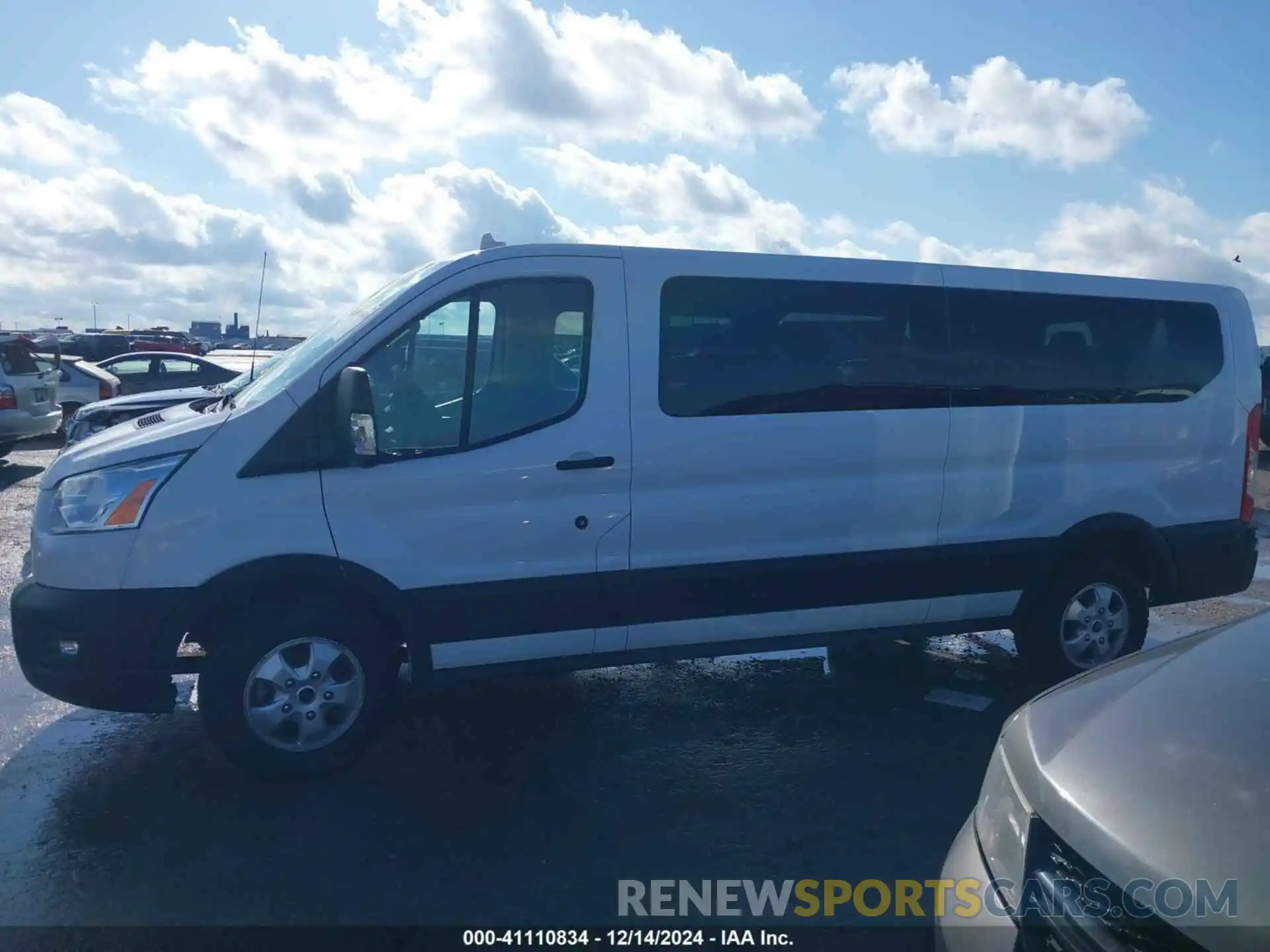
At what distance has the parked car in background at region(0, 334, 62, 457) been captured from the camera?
Result: 12648mm

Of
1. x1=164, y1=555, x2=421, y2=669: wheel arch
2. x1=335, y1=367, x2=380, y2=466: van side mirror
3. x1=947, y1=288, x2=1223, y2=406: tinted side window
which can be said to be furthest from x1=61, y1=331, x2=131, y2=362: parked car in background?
x1=947, y1=288, x2=1223, y2=406: tinted side window

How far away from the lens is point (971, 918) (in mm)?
2486

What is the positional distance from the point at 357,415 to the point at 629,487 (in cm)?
120

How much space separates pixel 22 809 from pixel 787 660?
3.97m

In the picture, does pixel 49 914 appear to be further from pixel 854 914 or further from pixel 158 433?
pixel 854 914

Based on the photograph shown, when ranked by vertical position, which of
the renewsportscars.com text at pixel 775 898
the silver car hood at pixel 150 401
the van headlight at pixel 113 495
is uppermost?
the silver car hood at pixel 150 401

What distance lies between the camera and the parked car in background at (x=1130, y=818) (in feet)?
6.59

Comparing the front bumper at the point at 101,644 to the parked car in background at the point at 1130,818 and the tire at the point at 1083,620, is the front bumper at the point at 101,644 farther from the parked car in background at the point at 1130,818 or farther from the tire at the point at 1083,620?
the tire at the point at 1083,620

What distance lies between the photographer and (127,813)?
4.14 meters

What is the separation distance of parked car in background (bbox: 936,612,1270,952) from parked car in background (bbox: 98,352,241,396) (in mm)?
16098

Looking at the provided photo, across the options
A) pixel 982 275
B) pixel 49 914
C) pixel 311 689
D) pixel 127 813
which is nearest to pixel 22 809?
pixel 127 813

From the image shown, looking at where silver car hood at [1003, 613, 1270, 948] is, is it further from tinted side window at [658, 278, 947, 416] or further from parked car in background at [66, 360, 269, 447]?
parked car in background at [66, 360, 269, 447]

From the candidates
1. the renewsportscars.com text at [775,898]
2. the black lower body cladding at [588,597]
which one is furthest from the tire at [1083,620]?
the renewsportscars.com text at [775,898]

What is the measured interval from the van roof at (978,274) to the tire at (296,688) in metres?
1.64
